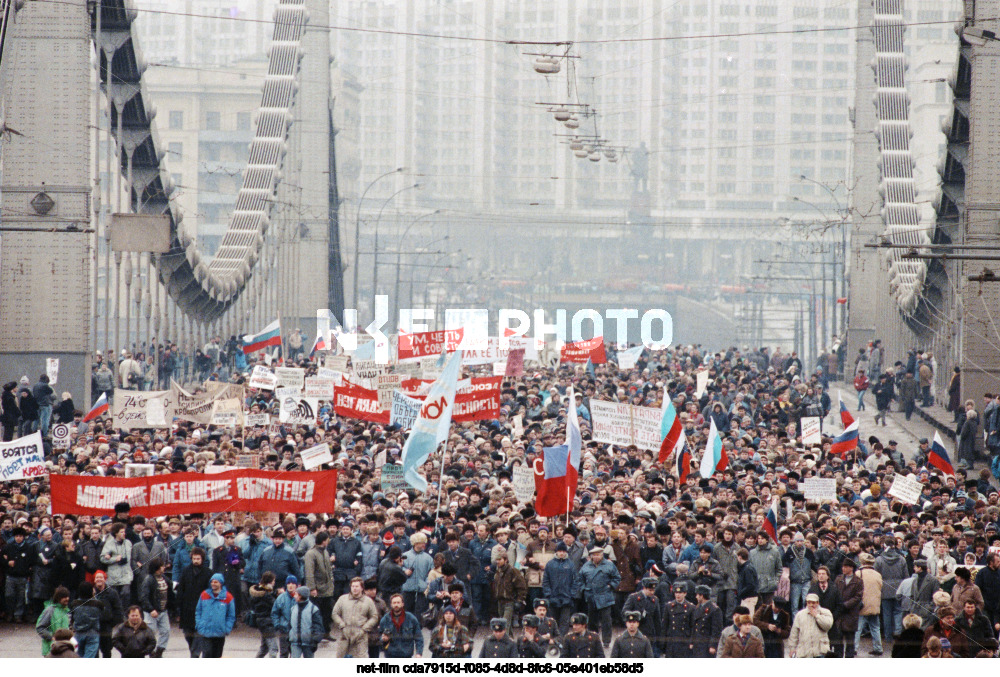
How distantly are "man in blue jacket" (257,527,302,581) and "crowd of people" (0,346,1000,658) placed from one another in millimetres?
19

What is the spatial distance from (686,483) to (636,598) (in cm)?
602

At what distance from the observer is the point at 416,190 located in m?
153

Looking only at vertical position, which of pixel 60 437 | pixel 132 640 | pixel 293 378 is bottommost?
pixel 132 640

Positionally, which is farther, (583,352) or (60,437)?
(583,352)

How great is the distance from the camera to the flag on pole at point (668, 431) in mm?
20250

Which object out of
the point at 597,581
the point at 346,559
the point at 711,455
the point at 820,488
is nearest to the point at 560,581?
the point at 597,581

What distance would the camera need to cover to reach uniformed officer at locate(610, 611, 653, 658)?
40.0 feet

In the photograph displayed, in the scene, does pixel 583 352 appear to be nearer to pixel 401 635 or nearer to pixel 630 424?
pixel 630 424

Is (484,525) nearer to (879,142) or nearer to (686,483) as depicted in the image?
(686,483)

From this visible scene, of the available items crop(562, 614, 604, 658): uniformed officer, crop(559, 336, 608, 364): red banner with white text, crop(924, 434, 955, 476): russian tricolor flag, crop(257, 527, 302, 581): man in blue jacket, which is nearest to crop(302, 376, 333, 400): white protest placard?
crop(924, 434, 955, 476): russian tricolor flag

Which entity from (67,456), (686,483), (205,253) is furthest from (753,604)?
(205,253)

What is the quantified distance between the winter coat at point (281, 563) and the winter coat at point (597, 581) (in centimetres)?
242

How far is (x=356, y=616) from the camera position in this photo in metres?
13.0

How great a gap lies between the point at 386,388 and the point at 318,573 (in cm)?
1001
